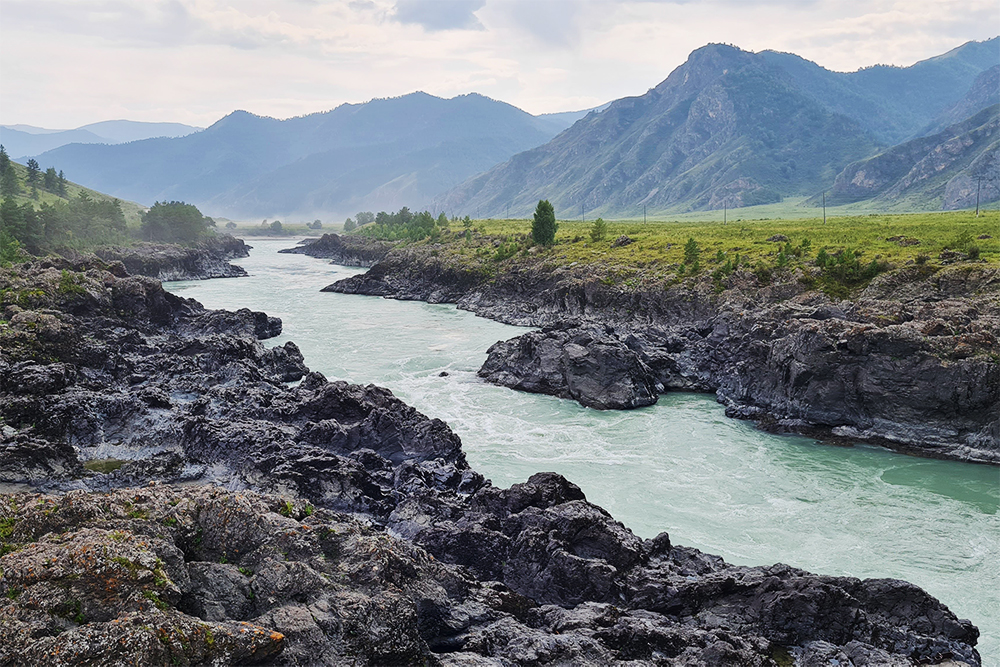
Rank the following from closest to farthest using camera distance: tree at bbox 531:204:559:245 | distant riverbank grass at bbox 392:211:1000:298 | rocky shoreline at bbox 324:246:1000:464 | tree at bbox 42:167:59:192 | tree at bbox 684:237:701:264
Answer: rocky shoreline at bbox 324:246:1000:464 < distant riverbank grass at bbox 392:211:1000:298 < tree at bbox 684:237:701:264 < tree at bbox 531:204:559:245 < tree at bbox 42:167:59:192

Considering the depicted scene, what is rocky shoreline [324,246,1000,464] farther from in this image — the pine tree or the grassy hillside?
the grassy hillside

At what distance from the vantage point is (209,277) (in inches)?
4668

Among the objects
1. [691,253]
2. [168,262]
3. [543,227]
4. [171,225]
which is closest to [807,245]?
[691,253]

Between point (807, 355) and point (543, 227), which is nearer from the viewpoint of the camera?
point (807, 355)

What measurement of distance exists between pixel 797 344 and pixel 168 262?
106 m

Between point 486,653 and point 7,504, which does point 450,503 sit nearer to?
point 486,653

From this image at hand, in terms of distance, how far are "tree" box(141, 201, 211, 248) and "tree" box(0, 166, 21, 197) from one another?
79.8 ft

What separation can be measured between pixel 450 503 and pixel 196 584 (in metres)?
11.8

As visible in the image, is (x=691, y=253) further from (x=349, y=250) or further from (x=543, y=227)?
(x=349, y=250)

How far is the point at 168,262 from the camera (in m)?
115

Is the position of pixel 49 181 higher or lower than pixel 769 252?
higher

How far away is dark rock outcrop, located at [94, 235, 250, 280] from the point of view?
108 m

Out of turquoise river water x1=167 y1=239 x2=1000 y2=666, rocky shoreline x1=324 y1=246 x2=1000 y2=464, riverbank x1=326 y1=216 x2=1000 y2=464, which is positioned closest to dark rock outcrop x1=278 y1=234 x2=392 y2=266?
riverbank x1=326 y1=216 x2=1000 y2=464

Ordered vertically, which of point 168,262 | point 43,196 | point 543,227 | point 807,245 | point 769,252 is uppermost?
point 43,196
